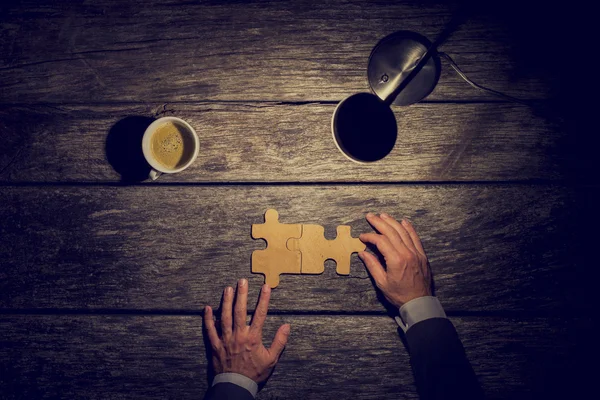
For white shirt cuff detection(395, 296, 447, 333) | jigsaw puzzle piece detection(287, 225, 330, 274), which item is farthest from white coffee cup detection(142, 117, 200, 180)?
white shirt cuff detection(395, 296, 447, 333)

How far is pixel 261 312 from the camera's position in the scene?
58.3 inches

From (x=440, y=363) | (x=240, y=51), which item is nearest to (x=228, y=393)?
(x=440, y=363)

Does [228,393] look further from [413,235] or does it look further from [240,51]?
[240,51]

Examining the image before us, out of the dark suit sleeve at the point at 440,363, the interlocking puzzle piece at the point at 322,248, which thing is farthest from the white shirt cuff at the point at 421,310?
the interlocking puzzle piece at the point at 322,248

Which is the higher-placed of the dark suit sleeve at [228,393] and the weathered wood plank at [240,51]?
the weathered wood plank at [240,51]

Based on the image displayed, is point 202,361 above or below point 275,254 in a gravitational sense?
below

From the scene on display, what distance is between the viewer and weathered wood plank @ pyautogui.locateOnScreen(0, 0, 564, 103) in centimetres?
155

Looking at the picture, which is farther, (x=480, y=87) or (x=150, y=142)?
(x=480, y=87)

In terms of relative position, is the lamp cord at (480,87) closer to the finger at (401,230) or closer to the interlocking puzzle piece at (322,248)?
the finger at (401,230)

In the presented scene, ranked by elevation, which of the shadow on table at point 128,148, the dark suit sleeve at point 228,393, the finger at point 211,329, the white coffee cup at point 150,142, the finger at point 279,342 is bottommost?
the dark suit sleeve at point 228,393

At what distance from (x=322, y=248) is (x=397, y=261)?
0.96ft

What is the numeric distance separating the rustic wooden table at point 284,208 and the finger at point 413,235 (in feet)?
0.14

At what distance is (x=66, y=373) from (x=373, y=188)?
4.74 ft

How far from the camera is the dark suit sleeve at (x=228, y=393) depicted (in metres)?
1.40
